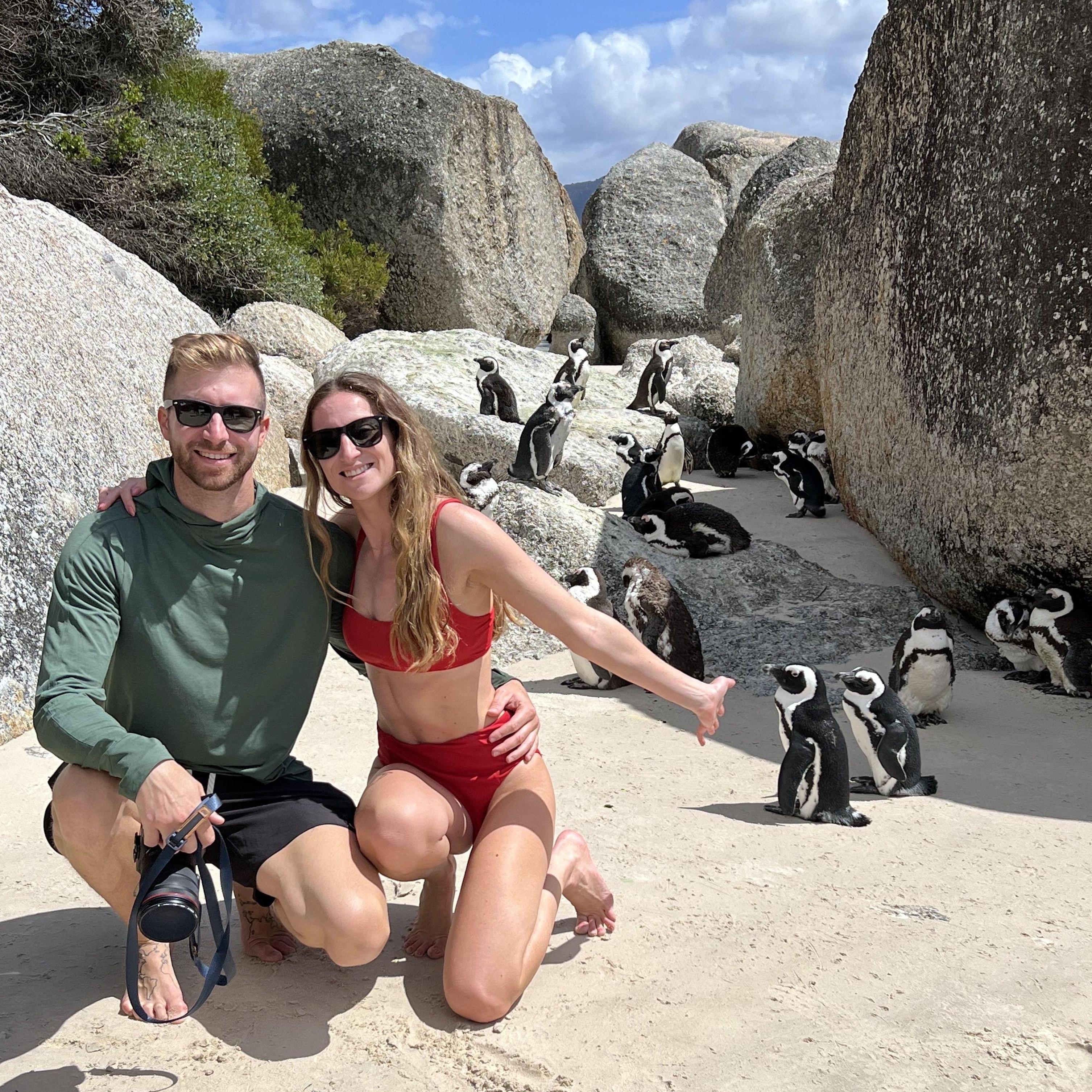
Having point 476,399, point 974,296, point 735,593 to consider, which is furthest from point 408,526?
point 476,399

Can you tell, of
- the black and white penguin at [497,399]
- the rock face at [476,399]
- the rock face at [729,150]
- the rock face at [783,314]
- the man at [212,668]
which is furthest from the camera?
the rock face at [729,150]

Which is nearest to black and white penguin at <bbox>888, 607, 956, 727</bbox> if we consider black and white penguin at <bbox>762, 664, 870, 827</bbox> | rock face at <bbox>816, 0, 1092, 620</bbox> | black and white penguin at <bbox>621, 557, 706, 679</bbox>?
rock face at <bbox>816, 0, 1092, 620</bbox>

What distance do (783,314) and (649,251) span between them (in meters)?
11.2

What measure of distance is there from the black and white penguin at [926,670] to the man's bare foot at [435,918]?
2367 mm

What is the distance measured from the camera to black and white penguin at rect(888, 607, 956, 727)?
4203 millimetres

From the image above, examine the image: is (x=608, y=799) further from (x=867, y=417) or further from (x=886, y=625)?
(x=867, y=417)

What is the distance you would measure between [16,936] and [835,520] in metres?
5.81

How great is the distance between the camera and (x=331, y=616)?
7.79 feet

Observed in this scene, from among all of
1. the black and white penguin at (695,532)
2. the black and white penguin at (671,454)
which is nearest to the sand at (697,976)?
the black and white penguin at (695,532)

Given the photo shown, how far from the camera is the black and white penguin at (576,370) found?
33.5 ft

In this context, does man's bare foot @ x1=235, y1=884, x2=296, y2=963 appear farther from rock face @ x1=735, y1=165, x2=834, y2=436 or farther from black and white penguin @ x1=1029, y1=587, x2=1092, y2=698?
rock face @ x1=735, y1=165, x2=834, y2=436

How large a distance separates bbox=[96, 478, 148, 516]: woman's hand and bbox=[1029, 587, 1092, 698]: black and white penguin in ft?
11.6

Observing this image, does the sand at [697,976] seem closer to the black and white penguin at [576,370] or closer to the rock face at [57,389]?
the rock face at [57,389]

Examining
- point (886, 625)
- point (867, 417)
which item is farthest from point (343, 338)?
point (886, 625)
